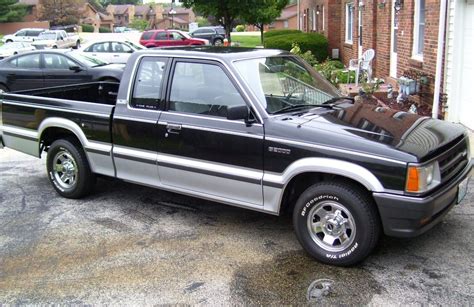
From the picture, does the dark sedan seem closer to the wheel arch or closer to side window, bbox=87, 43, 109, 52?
side window, bbox=87, 43, 109, 52

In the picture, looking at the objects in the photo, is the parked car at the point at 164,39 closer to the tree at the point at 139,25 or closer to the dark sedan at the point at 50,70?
the dark sedan at the point at 50,70

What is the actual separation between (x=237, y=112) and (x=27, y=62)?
1153cm

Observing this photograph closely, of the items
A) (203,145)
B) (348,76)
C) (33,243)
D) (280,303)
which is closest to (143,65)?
(203,145)

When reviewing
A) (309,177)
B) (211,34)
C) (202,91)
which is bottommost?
(309,177)

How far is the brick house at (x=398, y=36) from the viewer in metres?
9.30

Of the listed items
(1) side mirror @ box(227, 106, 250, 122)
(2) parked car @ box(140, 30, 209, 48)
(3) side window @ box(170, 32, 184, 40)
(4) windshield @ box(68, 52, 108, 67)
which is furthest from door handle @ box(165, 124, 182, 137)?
(3) side window @ box(170, 32, 184, 40)

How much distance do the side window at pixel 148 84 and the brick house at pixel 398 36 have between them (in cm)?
562

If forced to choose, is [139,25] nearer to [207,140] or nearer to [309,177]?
[207,140]

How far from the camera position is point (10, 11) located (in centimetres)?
7469

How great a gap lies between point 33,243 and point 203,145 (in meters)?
1.90

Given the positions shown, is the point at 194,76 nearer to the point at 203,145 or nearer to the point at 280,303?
the point at 203,145

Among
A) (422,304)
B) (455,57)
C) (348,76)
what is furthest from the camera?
(348,76)

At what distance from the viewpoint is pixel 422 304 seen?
3744mm

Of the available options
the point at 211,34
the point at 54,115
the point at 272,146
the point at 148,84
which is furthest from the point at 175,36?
the point at 272,146
